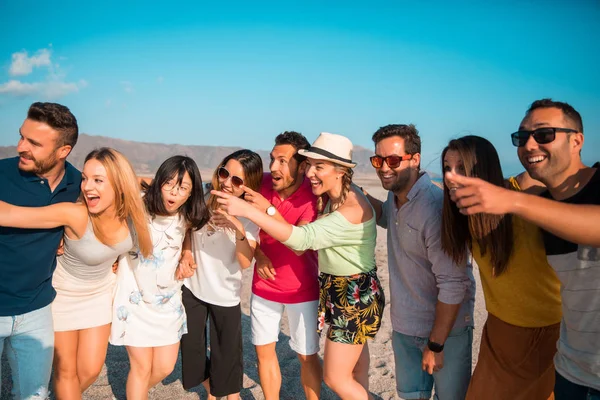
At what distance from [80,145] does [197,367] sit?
6083 inches

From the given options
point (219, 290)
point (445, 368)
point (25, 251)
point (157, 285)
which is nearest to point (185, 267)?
point (157, 285)

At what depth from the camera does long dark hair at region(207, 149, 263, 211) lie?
4.00m

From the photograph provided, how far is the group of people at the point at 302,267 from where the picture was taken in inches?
100

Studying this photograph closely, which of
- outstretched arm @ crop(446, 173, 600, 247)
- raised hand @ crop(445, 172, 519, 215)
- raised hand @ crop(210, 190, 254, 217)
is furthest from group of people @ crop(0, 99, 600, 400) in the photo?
raised hand @ crop(445, 172, 519, 215)

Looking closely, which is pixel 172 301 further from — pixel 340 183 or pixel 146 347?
pixel 340 183

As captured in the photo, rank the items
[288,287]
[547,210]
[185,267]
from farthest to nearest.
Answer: [288,287]
[185,267]
[547,210]

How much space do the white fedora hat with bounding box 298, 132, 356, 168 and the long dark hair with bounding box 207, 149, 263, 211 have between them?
673mm

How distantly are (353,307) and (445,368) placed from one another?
2.79 ft

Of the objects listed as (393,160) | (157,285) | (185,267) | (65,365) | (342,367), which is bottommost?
(65,365)

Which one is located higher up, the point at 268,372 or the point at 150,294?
the point at 150,294

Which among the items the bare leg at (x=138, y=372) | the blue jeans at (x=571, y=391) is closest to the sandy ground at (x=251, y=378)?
the bare leg at (x=138, y=372)

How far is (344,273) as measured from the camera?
3473mm

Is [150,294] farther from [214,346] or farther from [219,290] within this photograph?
[214,346]

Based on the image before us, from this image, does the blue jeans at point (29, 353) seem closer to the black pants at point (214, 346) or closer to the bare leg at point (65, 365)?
the bare leg at point (65, 365)
